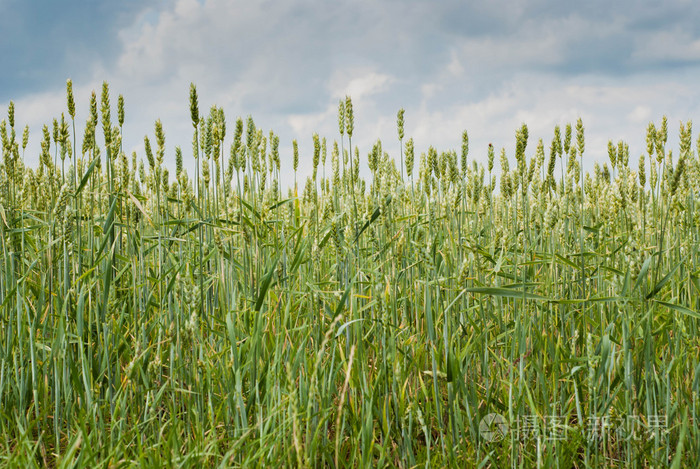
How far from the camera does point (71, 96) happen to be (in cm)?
193

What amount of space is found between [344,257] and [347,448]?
63 centimetres

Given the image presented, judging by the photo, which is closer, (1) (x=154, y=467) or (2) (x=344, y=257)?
(1) (x=154, y=467)

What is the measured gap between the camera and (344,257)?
5.87 ft

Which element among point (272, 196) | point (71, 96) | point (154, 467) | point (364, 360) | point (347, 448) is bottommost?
point (347, 448)

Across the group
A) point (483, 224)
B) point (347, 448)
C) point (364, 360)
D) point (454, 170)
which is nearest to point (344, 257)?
point (364, 360)

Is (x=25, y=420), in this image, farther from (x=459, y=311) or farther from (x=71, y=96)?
(x=459, y=311)

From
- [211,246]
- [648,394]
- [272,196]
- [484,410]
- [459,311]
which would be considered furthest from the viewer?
[272,196]

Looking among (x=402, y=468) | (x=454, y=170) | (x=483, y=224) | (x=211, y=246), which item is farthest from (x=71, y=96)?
(x=483, y=224)

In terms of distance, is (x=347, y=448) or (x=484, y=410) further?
(x=484, y=410)

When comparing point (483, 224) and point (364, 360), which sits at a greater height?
point (483, 224)

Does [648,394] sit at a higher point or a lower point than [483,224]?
lower

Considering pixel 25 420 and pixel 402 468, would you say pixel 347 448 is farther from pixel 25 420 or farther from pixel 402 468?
pixel 25 420

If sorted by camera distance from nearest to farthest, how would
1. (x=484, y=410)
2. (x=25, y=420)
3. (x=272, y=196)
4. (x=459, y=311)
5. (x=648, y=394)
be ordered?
(x=648, y=394)
(x=25, y=420)
(x=484, y=410)
(x=459, y=311)
(x=272, y=196)

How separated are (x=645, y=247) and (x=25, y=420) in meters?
1.89
